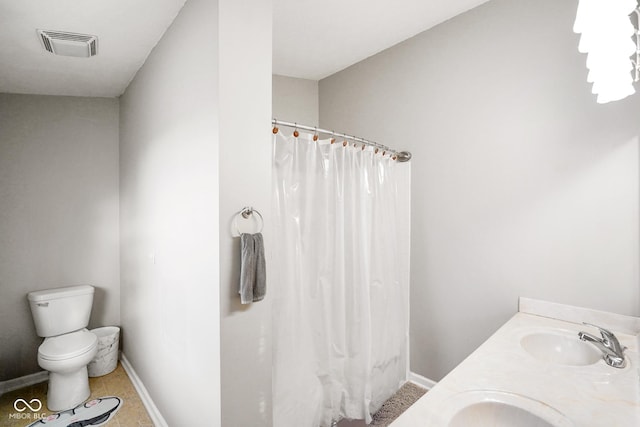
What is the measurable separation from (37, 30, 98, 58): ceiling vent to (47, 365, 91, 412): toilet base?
85.2 inches

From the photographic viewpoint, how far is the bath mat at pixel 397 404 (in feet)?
6.66

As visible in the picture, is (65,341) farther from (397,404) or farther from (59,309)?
(397,404)

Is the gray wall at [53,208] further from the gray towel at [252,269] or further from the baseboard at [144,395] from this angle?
the gray towel at [252,269]

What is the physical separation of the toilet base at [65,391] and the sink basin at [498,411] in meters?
2.59

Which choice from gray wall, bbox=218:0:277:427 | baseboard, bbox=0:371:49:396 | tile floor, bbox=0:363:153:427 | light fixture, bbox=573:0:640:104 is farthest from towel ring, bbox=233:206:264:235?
baseboard, bbox=0:371:49:396

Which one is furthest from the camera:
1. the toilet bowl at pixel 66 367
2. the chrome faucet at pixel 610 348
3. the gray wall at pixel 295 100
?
the gray wall at pixel 295 100

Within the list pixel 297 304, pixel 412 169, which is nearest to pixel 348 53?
pixel 412 169

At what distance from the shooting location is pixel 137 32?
182cm

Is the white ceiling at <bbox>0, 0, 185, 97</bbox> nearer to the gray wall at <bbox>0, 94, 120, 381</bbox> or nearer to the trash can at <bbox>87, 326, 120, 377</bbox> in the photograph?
the gray wall at <bbox>0, 94, 120, 381</bbox>

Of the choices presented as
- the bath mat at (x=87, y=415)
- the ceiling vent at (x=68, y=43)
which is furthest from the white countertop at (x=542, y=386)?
the ceiling vent at (x=68, y=43)

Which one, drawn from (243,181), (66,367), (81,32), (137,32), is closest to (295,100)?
(137,32)

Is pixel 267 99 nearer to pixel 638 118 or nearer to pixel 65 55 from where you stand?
pixel 65 55

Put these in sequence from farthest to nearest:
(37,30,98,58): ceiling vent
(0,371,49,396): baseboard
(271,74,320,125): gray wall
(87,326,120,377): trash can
A: (271,74,320,125): gray wall
(87,326,120,377): trash can
(0,371,49,396): baseboard
(37,30,98,58): ceiling vent

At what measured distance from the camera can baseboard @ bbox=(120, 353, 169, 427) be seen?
1.98 metres
